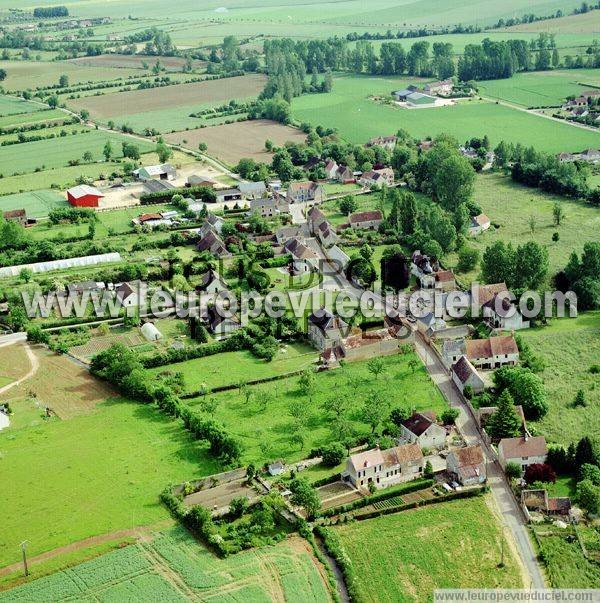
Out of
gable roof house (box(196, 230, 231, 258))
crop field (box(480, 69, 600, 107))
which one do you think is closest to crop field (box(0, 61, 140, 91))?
crop field (box(480, 69, 600, 107))

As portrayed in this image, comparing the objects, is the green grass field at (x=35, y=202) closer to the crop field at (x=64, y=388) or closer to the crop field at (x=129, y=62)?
the crop field at (x=64, y=388)

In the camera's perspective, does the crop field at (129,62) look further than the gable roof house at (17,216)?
Yes

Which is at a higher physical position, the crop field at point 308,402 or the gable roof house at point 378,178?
the gable roof house at point 378,178

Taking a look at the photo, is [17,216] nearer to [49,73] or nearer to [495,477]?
[495,477]

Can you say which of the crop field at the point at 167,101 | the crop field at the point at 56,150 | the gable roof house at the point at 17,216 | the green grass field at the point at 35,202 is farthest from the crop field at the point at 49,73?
the gable roof house at the point at 17,216

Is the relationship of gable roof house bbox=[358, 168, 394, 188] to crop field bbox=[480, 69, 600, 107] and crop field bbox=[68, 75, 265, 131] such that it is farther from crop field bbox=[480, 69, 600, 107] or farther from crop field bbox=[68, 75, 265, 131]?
crop field bbox=[480, 69, 600, 107]

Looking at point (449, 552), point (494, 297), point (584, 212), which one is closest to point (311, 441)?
point (449, 552)
